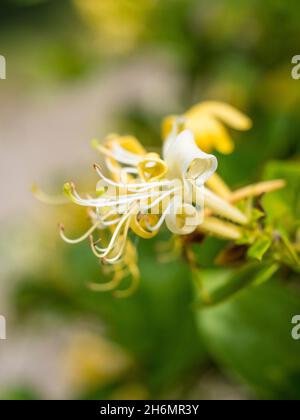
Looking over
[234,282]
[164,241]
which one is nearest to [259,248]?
[234,282]

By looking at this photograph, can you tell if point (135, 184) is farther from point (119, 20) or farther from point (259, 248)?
point (119, 20)

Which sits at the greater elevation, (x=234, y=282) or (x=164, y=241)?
(x=164, y=241)

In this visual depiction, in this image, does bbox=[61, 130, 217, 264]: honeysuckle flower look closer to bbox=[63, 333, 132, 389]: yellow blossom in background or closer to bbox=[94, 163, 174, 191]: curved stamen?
bbox=[94, 163, 174, 191]: curved stamen

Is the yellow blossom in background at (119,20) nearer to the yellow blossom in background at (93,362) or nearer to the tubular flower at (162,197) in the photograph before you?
the yellow blossom in background at (93,362)

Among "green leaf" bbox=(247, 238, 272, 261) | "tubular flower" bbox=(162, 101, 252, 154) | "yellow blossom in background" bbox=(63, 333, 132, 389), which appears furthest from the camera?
"yellow blossom in background" bbox=(63, 333, 132, 389)

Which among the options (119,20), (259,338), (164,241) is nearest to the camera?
(259,338)

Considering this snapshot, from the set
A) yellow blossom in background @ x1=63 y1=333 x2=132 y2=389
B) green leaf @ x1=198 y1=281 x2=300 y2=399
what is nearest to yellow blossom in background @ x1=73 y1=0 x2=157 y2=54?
yellow blossom in background @ x1=63 y1=333 x2=132 y2=389

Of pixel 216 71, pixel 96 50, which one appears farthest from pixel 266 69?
pixel 96 50

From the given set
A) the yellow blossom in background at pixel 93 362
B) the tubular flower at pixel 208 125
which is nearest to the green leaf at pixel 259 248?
the tubular flower at pixel 208 125
